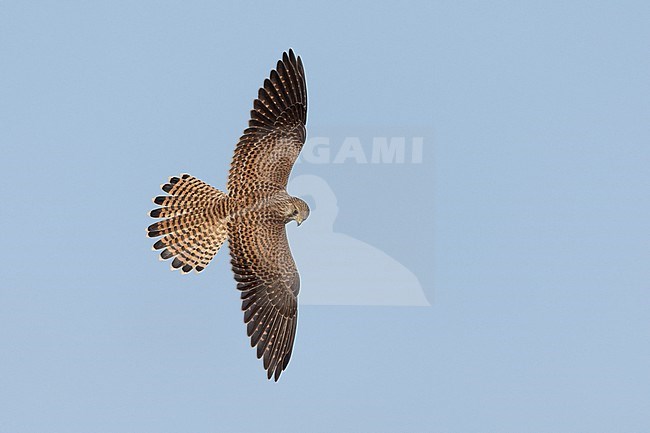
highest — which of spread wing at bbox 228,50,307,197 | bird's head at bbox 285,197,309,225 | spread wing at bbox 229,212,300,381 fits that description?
spread wing at bbox 228,50,307,197

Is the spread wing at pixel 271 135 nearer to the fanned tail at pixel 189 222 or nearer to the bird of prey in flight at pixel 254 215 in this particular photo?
the bird of prey in flight at pixel 254 215

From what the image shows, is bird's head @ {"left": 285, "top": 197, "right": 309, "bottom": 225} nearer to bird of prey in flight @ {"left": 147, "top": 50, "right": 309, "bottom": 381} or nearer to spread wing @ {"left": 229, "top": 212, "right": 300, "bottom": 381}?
bird of prey in flight @ {"left": 147, "top": 50, "right": 309, "bottom": 381}

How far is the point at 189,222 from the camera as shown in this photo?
17031 millimetres

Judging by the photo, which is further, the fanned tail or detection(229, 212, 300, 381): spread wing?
the fanned tail

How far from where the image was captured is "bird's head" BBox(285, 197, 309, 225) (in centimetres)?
1695

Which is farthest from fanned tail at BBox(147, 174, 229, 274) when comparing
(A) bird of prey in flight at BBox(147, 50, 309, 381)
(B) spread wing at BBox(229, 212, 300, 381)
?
(B) spread wing at BBox(229, 212, 300, 381)

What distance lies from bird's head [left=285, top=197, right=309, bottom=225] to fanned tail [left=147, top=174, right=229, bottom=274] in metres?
0.75

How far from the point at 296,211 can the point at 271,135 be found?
38.9 inches

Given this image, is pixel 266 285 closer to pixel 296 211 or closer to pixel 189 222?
pixel 296 211

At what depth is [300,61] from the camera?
1711 centimetres

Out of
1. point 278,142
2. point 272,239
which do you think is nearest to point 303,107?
point 278,142

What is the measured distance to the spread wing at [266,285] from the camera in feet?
55.0

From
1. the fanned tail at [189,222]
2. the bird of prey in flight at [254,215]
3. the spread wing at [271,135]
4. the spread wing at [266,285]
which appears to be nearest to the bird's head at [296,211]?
the bird of prey in flight at [254,215]

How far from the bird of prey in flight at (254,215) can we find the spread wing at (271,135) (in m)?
0.01
